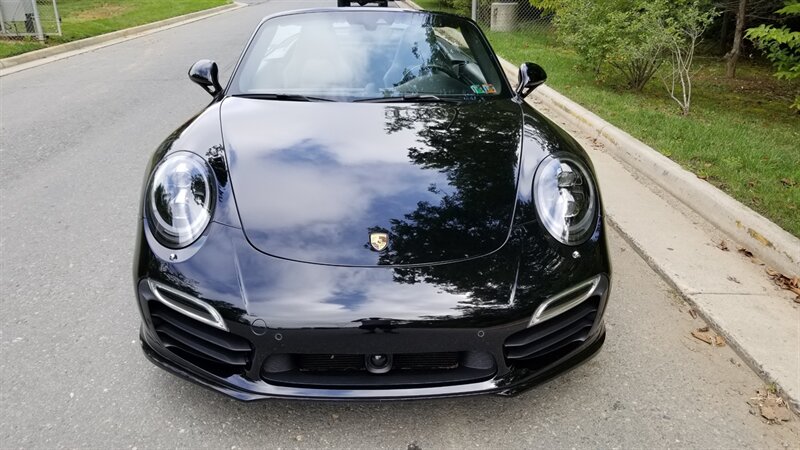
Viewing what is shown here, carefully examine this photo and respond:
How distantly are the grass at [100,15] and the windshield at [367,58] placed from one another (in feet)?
31.8

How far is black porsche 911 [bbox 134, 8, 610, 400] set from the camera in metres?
1.96

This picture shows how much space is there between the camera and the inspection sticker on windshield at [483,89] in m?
3.28

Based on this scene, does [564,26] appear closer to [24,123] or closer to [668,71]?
[668,71]

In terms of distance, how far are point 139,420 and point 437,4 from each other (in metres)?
23.2

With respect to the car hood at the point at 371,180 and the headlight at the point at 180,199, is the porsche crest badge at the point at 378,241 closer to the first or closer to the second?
the car hood at the point at 371,180

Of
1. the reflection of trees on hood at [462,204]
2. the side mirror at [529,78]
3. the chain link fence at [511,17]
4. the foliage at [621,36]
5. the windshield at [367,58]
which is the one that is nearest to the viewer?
the reflection of trees on hood at [462,204]

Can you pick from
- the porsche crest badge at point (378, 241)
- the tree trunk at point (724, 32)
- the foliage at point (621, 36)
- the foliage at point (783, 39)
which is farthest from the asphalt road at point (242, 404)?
the tree trunk at point (724, 32)

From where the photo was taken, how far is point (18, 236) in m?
3.71

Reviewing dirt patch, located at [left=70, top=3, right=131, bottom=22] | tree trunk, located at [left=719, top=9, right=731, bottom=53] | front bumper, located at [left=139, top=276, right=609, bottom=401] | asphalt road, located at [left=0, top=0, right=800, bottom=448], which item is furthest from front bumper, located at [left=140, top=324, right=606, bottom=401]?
dirt patch, located at [left=70, top=3, right=131, bottom=22]

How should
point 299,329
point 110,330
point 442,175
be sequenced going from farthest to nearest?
point 110,330 < point 442,175 < point 299,329

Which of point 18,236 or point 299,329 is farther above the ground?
point 299,329

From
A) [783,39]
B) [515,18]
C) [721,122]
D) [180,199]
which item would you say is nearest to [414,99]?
[180,199]

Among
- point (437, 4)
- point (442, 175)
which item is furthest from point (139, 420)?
point (437, 4)

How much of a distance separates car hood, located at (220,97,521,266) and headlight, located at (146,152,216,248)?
117mm
